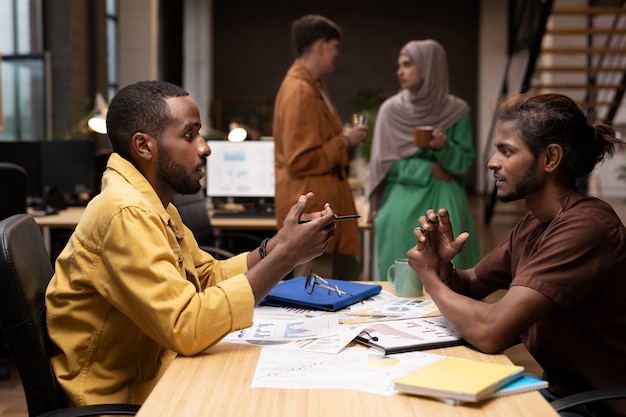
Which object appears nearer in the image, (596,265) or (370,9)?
(596,265)

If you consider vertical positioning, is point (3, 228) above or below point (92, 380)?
above

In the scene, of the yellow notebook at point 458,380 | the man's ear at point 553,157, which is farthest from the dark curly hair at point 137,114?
the man's ear at point 553,157

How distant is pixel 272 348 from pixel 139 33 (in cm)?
1177

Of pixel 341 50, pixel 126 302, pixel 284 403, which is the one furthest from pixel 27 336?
pixel 341 50

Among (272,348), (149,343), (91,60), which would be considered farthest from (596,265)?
(91,60)

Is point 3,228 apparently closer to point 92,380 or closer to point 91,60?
point 92,380

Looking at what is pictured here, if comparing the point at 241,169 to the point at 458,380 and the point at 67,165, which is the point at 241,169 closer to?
the point at 67,165

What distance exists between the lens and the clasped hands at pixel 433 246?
6.10ft

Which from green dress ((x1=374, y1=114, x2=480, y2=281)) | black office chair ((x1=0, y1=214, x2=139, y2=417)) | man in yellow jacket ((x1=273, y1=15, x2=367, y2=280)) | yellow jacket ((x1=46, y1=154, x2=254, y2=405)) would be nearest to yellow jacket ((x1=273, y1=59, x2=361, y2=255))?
man in yellow jacket ((x1=273, y1=15, x2=367, y2=280))

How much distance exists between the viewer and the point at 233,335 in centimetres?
174

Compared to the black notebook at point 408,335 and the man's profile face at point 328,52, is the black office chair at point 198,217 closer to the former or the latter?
the man's profile face at point 328,52

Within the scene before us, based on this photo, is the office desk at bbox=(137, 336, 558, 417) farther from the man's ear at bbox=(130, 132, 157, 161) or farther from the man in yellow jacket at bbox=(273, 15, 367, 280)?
the man in yellow jacket at bbox=(273, 15, 367, 280)

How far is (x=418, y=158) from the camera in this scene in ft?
12.5

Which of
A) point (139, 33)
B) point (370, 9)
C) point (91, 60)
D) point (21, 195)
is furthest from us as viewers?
point (370, 9)
